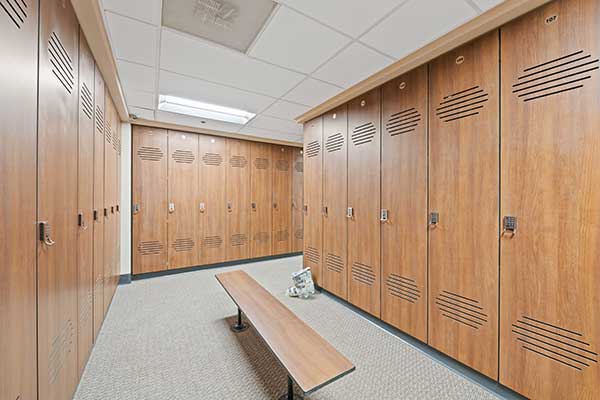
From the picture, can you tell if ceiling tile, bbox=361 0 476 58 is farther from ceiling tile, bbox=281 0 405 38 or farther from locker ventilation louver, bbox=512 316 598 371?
locker ventilation louver, bbox=512 316 598 371

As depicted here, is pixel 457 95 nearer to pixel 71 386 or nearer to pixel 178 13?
pixel 178 13

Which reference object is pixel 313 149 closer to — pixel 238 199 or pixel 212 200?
pixel 238 199

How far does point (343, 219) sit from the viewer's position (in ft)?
11.3

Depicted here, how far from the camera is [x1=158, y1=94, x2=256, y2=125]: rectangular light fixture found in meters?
3.48

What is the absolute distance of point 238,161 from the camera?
5398 mm

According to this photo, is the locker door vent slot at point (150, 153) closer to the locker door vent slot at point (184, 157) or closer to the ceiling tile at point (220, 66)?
the locker door vent slot at point (184, 157)

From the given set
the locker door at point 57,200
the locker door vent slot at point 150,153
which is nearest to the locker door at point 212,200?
the locker door vent slot at point 150,153

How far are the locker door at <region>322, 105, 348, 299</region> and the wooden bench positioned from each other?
4.32 ft

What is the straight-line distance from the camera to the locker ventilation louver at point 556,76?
59.7 inches

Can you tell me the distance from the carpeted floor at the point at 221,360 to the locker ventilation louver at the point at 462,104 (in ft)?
7.23

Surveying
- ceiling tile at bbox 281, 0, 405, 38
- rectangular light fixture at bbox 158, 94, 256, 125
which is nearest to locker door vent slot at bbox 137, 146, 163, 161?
rectangular light fixture at bbox 158, 94, 256, 125

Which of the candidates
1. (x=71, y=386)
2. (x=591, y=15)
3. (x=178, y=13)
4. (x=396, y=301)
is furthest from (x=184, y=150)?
(x=591, y=15)

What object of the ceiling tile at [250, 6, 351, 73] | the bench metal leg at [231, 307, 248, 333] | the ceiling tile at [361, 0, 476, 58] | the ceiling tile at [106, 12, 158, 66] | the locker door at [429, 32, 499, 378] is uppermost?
the ceiling tile at [250, 6, 351, 73]

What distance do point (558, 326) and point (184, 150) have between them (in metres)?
5.36
